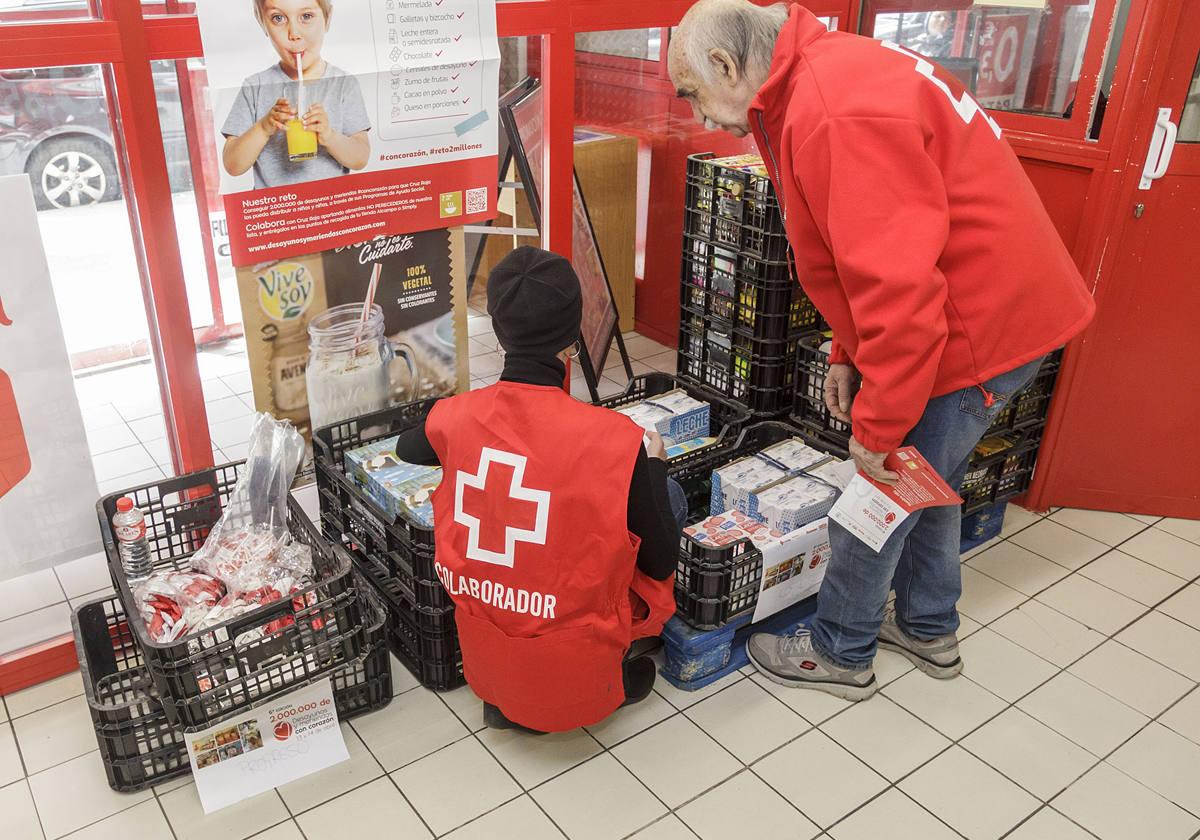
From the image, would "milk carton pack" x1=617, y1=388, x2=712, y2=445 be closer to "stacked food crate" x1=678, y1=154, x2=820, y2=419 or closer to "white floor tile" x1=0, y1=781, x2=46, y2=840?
"stacked food crate" x1=678, y1=154, x2=820, y2=419

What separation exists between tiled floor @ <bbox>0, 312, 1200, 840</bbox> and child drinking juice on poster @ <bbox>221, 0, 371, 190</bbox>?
660mm

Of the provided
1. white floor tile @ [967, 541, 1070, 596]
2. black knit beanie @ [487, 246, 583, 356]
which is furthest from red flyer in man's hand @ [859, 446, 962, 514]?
white floor tile @ [967, 541, 1070, 596]

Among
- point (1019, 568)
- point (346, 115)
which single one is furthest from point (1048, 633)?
point (346, 115)

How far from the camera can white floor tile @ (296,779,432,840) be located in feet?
7.76

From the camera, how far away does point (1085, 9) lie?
129 inches

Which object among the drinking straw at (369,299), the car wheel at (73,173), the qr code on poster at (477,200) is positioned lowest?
the drinking straw at (369,299)

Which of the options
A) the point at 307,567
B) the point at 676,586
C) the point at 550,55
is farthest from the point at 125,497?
the point at 550,55

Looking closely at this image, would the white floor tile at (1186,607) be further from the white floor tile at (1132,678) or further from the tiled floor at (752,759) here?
the white floor tile at (1132,678)

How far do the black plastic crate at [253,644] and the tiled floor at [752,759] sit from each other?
261 millimetres

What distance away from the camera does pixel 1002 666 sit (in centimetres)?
299

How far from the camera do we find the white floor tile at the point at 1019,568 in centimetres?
340

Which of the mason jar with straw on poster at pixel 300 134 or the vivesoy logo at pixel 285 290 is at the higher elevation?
the mason jar with straw on poster at pixel 300 134

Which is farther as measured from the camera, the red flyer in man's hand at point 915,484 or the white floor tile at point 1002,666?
the white floor tile at point 1002,666

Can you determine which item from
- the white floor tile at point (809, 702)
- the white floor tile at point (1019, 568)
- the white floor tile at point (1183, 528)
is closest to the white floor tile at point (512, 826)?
the white floor tile at point (809, 702)
